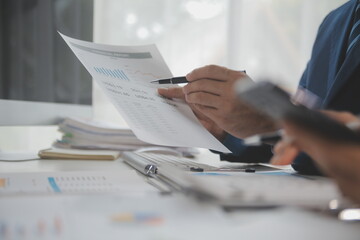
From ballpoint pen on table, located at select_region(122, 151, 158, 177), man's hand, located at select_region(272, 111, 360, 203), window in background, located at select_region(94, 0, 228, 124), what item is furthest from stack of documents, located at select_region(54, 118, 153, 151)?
man's hand, located at select_region(272, 111, 360, 203)

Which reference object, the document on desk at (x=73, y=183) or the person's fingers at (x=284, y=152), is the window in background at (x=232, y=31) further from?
the person's fingers at (x=284, y=152)

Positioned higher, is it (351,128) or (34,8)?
(34,8)

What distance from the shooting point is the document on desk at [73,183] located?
1.25 ft

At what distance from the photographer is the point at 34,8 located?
0.87 meters

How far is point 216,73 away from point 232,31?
1.36m

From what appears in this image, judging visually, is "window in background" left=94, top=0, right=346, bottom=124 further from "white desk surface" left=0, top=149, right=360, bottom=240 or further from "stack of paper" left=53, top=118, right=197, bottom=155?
"white desk surface" left=0, top=149, right=360, bottom=240

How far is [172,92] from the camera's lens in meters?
0.66

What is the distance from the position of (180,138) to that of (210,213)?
396 millimetres

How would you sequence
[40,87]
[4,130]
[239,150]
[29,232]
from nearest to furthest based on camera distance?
[29,232] → [239,150] → [40,87] → [4,130]

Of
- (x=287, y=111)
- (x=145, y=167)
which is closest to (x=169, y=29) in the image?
(x=145, y=167)

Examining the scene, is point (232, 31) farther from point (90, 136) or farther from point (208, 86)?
point (208, 86)

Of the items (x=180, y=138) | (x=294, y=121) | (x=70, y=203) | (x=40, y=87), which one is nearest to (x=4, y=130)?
(x=40, y=87)

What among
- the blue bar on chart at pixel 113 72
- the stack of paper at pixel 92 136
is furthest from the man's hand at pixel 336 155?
the stack of paper at pixel 92 136

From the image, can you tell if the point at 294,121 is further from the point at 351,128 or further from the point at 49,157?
the point at 49,157
